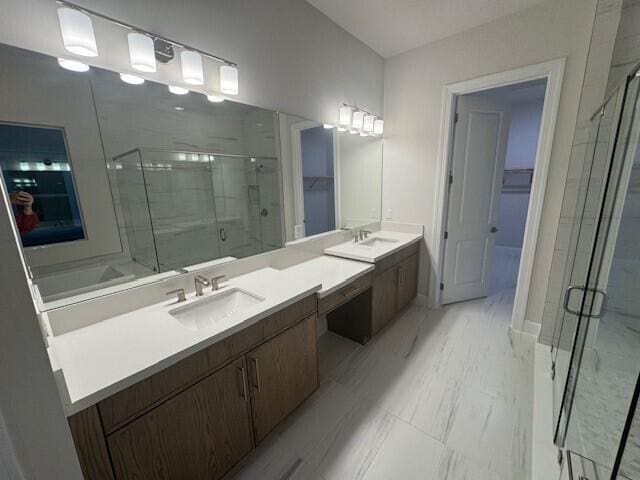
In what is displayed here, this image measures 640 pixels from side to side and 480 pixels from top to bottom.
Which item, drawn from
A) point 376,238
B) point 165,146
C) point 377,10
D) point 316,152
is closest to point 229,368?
point 165,146

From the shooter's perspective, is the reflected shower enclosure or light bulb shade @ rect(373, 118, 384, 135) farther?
light bulb shade @ rect(373, 118, 384, 135)

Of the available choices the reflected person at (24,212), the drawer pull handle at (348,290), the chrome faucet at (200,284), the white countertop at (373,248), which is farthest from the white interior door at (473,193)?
the reflected person at (24,212)

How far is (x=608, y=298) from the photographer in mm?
1596

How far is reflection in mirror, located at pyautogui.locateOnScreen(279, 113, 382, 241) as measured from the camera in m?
2.04

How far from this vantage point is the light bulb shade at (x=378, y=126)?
275 centimetres

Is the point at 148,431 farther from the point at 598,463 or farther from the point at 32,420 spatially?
the point at 598,463

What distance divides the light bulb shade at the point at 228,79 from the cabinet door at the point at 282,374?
1.40 metres

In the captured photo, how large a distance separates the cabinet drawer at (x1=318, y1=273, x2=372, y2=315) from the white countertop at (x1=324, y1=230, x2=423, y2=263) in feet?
0.55

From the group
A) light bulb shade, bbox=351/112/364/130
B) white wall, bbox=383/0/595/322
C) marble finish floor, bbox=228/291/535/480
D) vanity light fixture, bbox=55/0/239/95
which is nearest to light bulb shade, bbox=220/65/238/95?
vanity light fixture, bbox=55/0/239/95

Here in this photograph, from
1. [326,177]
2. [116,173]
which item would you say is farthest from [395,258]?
[116,173]

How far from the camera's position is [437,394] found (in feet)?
5.90

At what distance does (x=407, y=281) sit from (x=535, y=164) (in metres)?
1.50

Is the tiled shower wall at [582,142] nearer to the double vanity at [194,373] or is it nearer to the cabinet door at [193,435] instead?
the double vanity at [194,373]

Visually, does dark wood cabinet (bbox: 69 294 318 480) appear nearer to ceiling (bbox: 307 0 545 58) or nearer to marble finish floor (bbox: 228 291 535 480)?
marble finish floor (bbox: 228 291 535 480)
